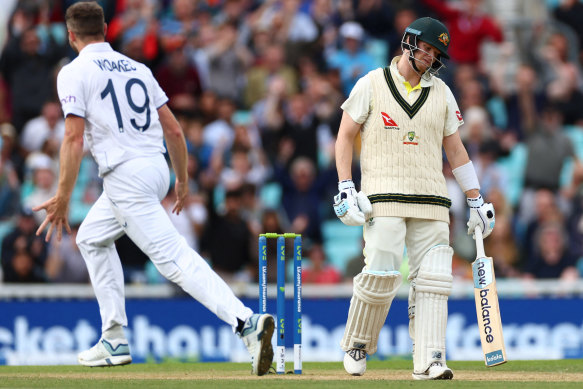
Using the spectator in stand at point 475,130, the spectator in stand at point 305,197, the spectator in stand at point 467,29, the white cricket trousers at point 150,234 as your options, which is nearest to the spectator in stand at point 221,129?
the spectator in stand at point 305,197

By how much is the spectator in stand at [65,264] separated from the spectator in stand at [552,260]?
4.74m

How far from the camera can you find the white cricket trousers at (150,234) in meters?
6.86

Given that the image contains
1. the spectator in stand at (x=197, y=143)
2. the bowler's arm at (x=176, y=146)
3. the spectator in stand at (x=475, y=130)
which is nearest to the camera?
the bowler's arm at (x=176, y=146)

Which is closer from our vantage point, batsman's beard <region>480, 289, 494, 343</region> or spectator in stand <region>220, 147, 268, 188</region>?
batsman's beard <region>480, 289, 494, 343</region>

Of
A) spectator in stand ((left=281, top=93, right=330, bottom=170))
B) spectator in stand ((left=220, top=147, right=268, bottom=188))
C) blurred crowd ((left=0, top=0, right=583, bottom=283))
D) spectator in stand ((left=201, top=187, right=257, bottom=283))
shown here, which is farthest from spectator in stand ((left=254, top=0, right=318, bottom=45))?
spectator in stand ((left=201, top=187, right=257, bottom=283))

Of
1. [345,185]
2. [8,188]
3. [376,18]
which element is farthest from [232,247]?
[345,185]

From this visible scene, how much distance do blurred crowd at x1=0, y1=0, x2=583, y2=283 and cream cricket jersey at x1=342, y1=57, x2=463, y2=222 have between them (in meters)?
4.91

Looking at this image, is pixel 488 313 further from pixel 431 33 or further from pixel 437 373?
pixel 431 33

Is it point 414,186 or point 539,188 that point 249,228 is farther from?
point 414,186

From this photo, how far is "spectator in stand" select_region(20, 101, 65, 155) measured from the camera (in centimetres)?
1333

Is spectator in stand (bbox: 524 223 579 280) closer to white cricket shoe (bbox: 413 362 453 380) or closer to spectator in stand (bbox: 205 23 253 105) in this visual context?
spectator in stand (bbox: 205 23 253 105)

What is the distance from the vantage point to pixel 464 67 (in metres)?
14.4

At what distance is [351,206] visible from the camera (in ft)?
23.0

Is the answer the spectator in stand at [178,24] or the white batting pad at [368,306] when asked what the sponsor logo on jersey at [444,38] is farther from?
the spectator in stand at [178,24]
